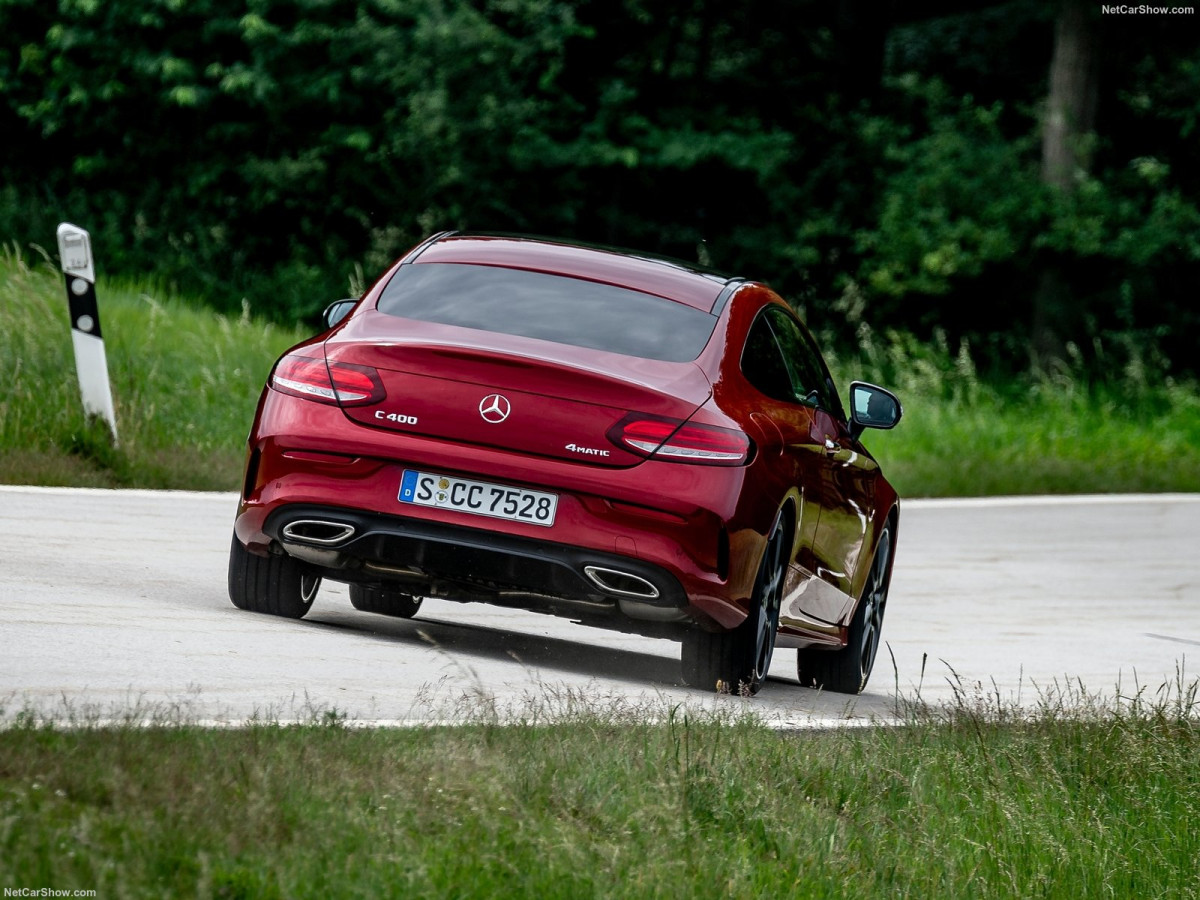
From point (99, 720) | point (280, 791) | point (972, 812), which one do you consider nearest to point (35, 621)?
point (99, 720)

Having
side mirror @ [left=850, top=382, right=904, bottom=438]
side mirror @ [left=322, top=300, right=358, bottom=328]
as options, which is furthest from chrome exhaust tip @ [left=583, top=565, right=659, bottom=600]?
side mirror @ [left=850, top=382, right=904, bottom=438]

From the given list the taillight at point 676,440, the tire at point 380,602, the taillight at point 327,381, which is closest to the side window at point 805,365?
the taillight at point 676,440

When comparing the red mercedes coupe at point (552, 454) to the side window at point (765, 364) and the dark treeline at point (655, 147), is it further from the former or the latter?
the dark treeline at point (655, 147)

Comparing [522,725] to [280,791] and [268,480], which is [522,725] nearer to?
[280,791]

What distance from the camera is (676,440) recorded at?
22.4ft

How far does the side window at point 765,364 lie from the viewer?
7.40 m

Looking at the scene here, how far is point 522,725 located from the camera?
5.45 m

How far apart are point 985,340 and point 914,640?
826 inches

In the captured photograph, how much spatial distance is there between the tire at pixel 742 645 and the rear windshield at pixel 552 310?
2.64 ft

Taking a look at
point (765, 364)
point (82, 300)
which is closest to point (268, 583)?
point (765, 364)

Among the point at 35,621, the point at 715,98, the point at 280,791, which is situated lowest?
the point at 715,98

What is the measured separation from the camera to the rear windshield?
7160mm

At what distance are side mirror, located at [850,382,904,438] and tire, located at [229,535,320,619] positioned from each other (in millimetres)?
2471

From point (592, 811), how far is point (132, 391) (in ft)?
31.8
